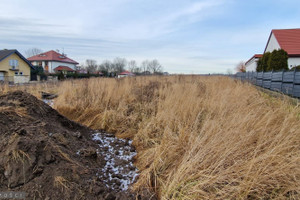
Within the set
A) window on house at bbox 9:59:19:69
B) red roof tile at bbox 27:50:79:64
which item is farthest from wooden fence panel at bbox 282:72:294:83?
red roof tile at bbox 27:50:79:64

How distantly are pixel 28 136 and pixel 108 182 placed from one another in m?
1.00

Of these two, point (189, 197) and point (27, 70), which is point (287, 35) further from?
point (27, 70)

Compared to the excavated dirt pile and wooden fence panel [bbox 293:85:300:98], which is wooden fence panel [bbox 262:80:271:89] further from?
the excavated dirt pile

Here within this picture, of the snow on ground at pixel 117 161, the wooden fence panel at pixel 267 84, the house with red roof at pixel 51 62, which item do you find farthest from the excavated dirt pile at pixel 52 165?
the house with red roof at pixel 51 62

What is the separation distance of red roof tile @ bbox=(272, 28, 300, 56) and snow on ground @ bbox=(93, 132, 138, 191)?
25.2m

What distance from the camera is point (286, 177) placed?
145cm

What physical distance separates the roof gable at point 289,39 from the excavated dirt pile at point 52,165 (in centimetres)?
2581

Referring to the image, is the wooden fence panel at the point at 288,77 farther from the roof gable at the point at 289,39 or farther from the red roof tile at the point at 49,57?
the red roof tile at the point at 49,57

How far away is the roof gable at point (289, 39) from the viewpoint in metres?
21.1

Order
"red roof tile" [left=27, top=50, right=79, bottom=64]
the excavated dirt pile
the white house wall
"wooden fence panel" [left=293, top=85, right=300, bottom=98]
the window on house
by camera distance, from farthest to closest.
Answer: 1. "red roof tile" [left=27, top=50, right=79, bottom=64]
2. the window on house
3. the white house wall
4. "wooden fence panel" [left=293, top=85, right=300, bottom=98]
5. the excavated dirt pile

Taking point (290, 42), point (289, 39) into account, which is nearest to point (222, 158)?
point (290, 42)

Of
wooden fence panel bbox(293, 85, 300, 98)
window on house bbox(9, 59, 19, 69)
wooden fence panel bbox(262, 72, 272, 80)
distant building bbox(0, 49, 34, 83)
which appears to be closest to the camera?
wooden fence panel bbox(293, 85, 300, 98)

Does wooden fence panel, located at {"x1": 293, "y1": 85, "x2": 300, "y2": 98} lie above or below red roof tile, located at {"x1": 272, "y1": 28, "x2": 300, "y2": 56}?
below

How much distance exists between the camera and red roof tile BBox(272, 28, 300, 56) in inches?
831
